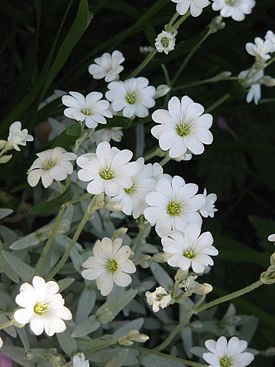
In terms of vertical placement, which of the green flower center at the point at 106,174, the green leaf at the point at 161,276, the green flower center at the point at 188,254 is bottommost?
the green flower center at the point at 188,254

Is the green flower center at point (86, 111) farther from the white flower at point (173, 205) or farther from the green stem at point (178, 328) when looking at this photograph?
the green stem at point (178, 328)

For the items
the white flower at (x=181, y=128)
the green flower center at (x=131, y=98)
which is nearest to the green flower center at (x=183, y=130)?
the white flower at (x=181, y=128)

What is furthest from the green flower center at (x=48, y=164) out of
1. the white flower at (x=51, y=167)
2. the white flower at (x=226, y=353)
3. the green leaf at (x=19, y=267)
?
the white flower at (x=226, y=353)

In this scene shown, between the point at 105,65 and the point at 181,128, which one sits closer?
the point at 181,128

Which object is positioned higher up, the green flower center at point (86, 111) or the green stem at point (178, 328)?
the green flower center at point (86, 111)

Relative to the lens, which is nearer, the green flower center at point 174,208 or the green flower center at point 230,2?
the green flower center at point 174,208

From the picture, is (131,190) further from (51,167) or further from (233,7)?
(233,7)

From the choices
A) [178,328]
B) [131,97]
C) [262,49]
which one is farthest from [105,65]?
[178,328]

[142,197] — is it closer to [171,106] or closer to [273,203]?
[171,106]
